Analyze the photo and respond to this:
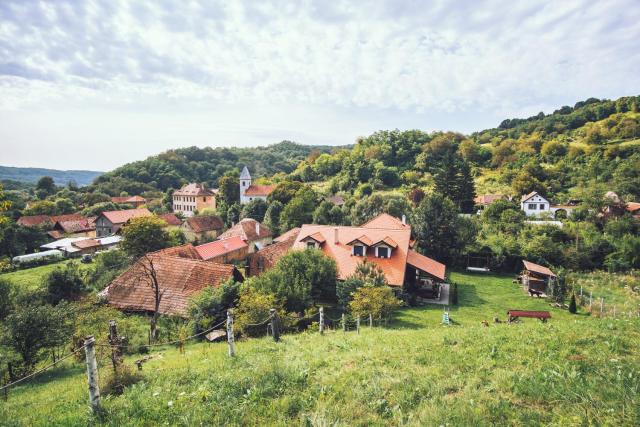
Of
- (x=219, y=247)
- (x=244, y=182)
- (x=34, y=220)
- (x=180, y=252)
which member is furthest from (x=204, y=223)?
(x=34, y=220)

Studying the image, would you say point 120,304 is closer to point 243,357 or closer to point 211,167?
point 243,357

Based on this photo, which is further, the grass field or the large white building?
the large white building

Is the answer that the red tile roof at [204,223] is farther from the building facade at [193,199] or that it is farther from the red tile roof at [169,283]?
the red tile roof at [169,283]

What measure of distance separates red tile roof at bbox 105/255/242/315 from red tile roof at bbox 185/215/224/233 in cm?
2768

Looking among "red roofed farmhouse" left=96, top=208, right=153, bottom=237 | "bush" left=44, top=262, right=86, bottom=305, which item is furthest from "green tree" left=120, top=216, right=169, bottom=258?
"red roofed farmhouse" left=96, top=208, right=153, bottom=237

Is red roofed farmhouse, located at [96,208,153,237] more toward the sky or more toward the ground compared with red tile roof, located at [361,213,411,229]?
more toward the ground

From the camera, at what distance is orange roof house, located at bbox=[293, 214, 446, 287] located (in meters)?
24.6

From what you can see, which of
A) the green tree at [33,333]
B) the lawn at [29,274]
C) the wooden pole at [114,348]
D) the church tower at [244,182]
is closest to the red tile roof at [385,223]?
the green tree at [33,333]

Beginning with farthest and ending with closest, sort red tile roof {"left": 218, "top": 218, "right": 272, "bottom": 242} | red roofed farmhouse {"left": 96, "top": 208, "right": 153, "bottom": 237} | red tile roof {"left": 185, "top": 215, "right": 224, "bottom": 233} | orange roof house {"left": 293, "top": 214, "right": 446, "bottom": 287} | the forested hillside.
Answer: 1. the forested hillside
2. red roofed farmhouse {"left": 96, "top": 208, "right": 153, "bottom": 237}
3. red tile roof {"left": 185, "top": 215, "right": 224, "bottom": 233}
4. red tile roof {"left": 218, "top": 218, "right": 272, "bottom": 242}
5. orange roof house {"left": 293, "top": 214, "right": 446, "bottom": 287}

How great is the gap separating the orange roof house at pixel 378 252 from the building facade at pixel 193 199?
2196 inches

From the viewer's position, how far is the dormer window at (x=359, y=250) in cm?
2602

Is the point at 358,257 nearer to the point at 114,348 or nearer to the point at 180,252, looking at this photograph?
the point at 180,252

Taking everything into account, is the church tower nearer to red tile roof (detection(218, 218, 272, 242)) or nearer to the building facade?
the building facade

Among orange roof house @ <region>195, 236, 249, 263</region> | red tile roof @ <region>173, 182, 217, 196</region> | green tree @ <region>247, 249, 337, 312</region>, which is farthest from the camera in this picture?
red tile roof @ <region>173, 182, 217, 196</region>
